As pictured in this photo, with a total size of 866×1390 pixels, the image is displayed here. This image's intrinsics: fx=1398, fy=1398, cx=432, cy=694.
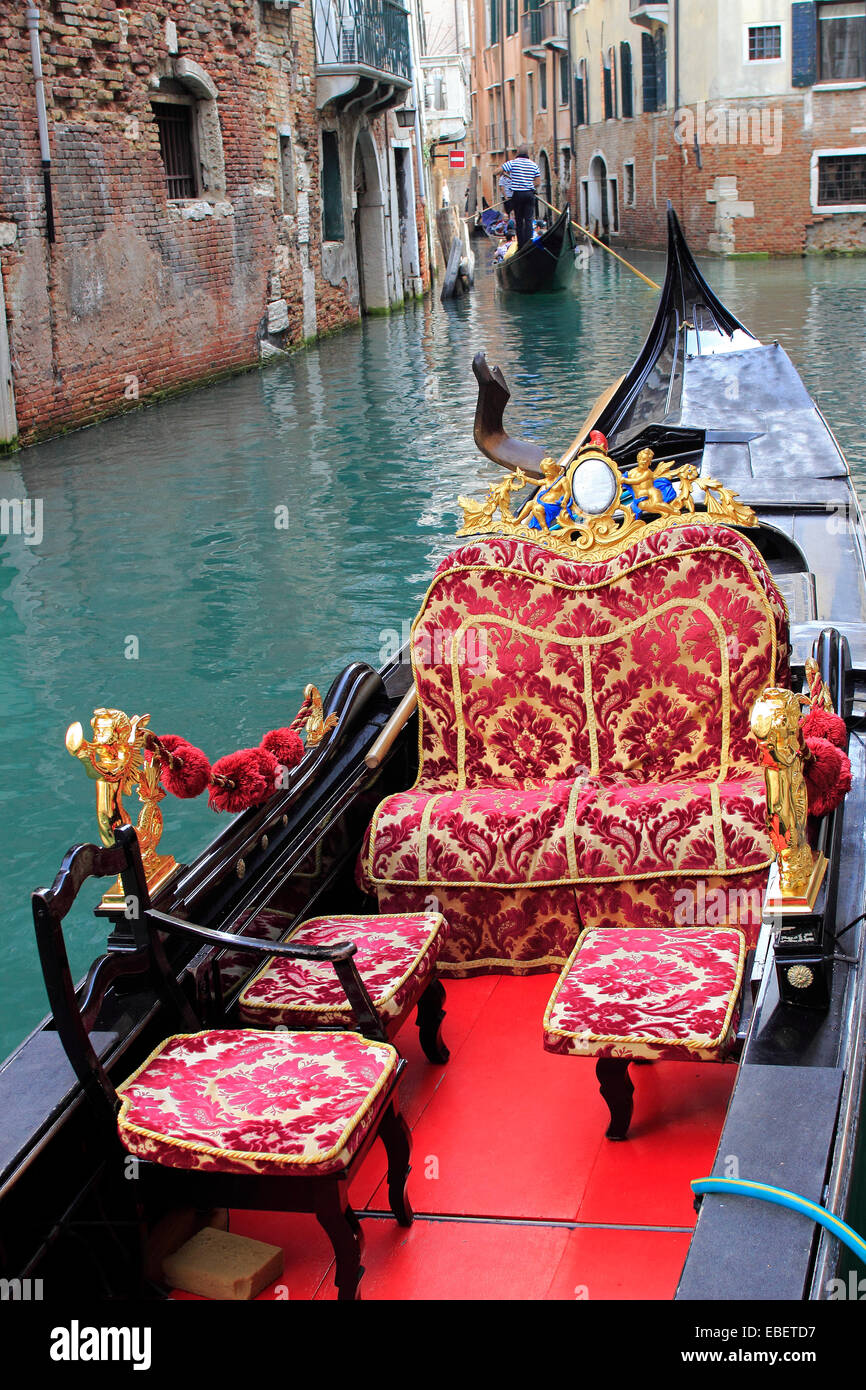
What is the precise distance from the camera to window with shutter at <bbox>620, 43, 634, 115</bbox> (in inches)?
673

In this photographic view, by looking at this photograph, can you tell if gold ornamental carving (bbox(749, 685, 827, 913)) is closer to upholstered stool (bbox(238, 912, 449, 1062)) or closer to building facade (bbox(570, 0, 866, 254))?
upholstered stool (bbox(238, 912, 449, 1062))

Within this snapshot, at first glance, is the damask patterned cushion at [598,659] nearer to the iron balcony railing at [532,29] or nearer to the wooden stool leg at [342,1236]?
the wooden stool leg at [342,1236]

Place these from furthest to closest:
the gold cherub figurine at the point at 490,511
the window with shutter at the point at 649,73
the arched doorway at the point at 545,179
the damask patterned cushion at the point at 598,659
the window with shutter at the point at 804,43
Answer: the arched doorway at the point at 545,179, the window with shutter at the point at 649,73, the window with shutter at the point at 804,43, the gold cherub figurine at the point at 490,511, the damask patterned cushion at the point at 598,659

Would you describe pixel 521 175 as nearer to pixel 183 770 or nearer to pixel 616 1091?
pixel 183 770

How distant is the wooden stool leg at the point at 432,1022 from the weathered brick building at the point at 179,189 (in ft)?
16.5

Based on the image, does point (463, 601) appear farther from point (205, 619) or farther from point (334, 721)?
point (205, 619)

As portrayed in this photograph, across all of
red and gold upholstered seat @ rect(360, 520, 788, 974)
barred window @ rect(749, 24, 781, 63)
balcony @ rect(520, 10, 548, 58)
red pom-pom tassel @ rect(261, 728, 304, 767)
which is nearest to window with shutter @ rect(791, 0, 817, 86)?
barred window @ rect(749, 24, 781, 63)

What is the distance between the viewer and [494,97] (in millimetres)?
26141

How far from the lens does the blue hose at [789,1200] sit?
961mm

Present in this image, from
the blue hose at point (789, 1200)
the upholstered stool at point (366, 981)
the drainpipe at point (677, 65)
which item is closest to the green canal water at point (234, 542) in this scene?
the upholstered stool at point (366, 981)

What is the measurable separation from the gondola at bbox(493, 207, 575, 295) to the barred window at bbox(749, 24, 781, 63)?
308cm

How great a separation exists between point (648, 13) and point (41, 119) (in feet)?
36.3

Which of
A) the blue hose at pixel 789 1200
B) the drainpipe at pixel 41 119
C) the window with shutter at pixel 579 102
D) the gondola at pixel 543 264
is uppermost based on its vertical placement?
the window with shutter at pixel 579 102

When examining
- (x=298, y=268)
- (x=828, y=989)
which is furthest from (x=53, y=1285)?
(x=298, y=268)
